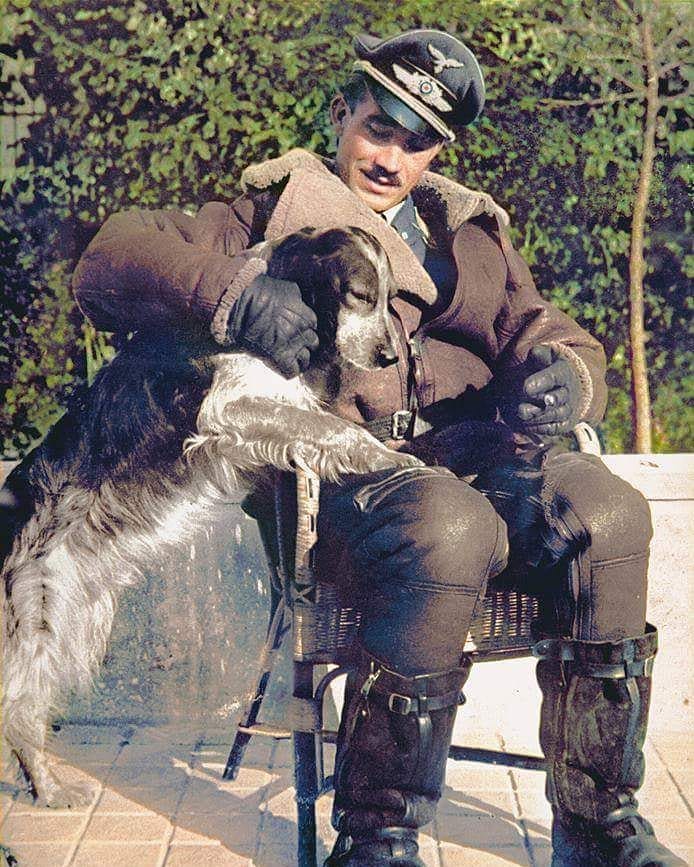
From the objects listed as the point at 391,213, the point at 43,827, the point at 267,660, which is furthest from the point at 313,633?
the point at 391,213

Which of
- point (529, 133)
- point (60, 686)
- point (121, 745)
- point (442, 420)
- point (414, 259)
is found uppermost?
point (529, 133)

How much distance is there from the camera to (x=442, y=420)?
2551 millimetres

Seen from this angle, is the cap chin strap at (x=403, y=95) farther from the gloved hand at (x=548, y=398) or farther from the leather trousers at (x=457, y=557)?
the leather trousers at (x=457, y=557)

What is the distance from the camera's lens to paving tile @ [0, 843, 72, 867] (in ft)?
8.00

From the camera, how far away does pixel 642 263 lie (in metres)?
3.84

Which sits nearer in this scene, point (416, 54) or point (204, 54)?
point (416, 54)

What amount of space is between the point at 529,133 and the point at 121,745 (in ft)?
8.15

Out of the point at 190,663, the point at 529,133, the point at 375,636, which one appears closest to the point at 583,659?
the point at 375,636

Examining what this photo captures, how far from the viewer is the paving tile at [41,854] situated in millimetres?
2439

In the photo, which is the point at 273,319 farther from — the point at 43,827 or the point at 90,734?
the point at 90,734

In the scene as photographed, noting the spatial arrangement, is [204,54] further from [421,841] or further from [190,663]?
[421,841]

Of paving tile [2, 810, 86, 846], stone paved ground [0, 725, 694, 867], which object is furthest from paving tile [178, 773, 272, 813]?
paving tile [2, 810, 86, 846]

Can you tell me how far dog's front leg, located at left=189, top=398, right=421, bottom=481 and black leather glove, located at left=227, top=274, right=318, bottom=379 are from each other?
157 millimetres

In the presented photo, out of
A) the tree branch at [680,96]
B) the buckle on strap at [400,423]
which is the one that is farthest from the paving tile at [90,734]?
the tree branch at [680,96]
